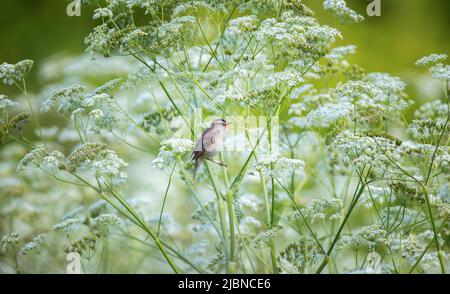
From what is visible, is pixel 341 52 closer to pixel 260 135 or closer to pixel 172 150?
pixel 260 135

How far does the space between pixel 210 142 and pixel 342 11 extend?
3.13 feet

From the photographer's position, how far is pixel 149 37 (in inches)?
109

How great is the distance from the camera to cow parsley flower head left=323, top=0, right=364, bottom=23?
2.77 meters

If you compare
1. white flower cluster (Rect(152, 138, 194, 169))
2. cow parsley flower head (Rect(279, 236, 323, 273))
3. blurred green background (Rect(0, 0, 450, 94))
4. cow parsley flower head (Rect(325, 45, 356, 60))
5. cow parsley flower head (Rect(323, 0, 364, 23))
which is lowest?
cow parsley flower head (Rect(279, 236, 323, 273))

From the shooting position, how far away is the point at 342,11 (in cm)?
282

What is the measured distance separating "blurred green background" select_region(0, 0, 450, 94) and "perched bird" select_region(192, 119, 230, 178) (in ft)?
13.8

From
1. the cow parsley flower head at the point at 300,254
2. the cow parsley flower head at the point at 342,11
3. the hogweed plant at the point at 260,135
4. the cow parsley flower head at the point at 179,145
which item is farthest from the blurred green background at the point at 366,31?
the cow parsley flower head at the point at 179,145

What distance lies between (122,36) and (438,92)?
284 centimetres

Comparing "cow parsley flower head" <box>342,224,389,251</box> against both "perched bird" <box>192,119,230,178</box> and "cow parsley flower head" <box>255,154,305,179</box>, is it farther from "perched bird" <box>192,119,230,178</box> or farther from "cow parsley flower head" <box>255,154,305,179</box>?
"perched bird" <box>192,119,230,178</box>

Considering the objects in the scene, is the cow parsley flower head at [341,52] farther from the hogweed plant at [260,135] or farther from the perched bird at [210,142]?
the perched bird at [210,142]

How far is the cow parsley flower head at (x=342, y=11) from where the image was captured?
9.09 feet

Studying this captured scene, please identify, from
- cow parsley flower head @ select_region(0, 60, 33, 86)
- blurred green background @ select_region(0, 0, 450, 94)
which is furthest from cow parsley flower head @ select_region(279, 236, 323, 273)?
blurred green background @ select_region(0, 0, 450, 94)

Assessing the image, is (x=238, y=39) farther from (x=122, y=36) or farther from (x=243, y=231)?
(x=243, y=231)
